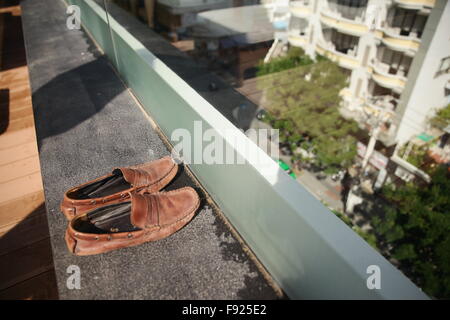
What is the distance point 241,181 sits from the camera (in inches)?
63.9

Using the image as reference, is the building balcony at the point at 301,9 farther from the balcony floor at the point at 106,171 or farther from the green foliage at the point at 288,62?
the balcony floor at the point at 106,171

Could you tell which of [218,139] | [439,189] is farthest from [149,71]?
[439,189]

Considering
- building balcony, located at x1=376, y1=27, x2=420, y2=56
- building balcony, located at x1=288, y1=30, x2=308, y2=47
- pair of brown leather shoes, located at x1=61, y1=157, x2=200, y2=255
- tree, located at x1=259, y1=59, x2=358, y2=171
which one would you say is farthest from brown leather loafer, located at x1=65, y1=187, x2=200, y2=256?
building balcony, located at x1=288, y1=30, x2=308, y2=47

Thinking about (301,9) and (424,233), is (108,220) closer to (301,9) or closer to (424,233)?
(424,233)

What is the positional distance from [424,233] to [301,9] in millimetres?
13784

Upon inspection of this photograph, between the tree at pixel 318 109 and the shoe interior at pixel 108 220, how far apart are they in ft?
41.5

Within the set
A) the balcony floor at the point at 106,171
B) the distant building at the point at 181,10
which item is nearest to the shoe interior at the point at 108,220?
the balcony floor at the point at 106,171

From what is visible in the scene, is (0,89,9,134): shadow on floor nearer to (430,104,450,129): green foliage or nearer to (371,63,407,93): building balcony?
(371,63,407,93): building balcony

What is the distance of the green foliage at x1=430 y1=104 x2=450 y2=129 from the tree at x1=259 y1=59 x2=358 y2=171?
3348 millimetres

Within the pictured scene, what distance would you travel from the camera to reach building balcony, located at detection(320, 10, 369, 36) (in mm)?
13641

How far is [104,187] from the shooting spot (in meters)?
2.01

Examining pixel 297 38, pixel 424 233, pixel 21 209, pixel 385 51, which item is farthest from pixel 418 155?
pixel 21 209
